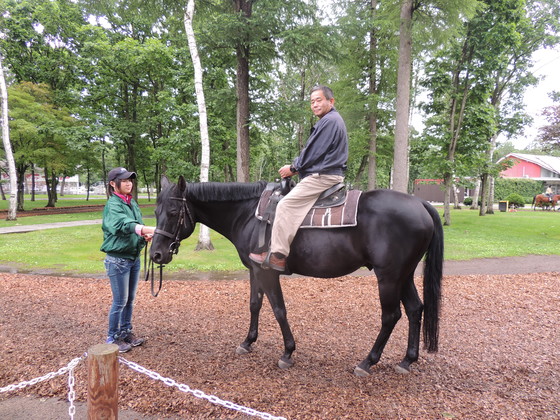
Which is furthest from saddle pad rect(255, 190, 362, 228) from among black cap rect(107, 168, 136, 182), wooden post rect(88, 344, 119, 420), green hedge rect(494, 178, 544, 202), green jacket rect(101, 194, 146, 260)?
green hedge rect(494, 178, 544, 202)

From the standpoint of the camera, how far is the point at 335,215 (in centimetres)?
362

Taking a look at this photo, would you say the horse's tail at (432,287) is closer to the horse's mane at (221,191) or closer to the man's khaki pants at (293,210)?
the man's khaki pants at (293,210)

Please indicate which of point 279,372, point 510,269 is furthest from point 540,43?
point 279,372

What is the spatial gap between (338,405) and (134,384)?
2141mm

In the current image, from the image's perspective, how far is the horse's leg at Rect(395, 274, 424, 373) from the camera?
12.5ft

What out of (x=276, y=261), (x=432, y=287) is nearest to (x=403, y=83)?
(x=432, y=287)

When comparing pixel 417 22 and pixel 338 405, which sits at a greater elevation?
pixel 417 22

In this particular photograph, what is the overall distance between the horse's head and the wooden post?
4.90 ft

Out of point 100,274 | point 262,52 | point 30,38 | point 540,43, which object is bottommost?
point 100,274

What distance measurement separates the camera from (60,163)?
21.6m

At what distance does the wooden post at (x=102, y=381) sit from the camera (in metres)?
2.16

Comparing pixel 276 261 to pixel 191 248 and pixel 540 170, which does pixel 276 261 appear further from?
pixel 540 170

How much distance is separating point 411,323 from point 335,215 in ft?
5.71

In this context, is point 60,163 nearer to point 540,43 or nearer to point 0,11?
point 0,11
